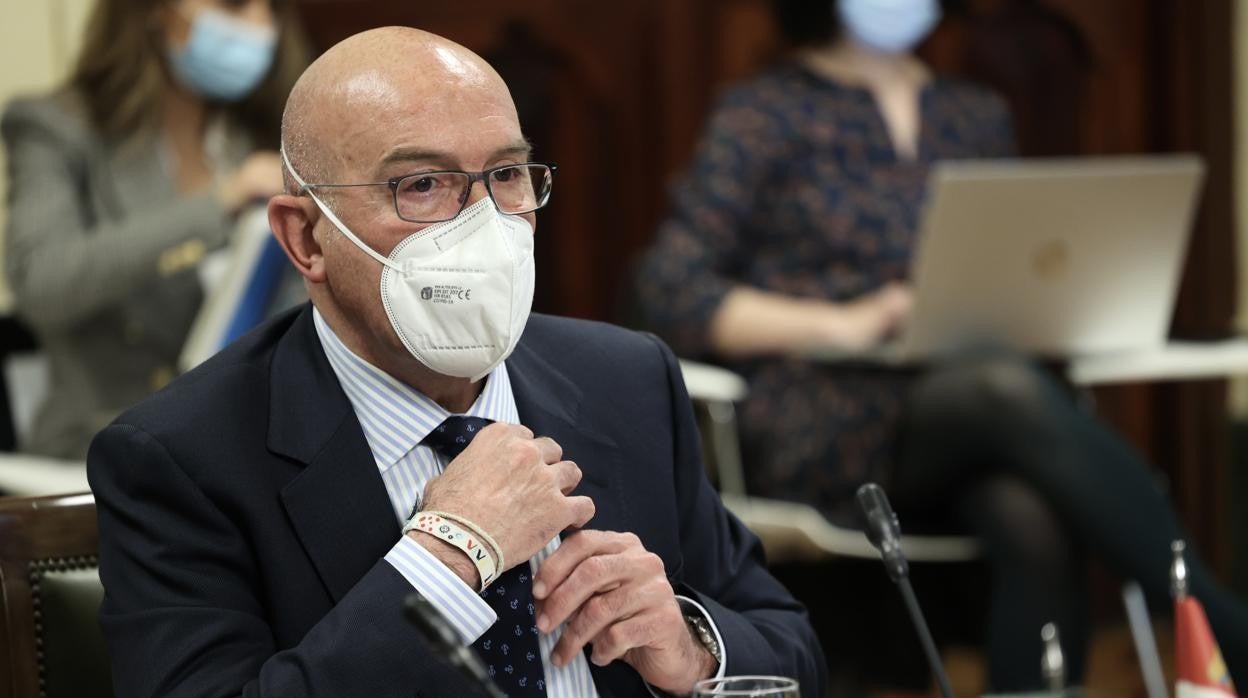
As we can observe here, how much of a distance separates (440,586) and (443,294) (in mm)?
241

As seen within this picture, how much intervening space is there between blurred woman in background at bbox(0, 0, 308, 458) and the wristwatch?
1.60 m

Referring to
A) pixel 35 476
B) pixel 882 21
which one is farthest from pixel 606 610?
pixel 882 21

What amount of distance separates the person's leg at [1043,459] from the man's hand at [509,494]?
5.23ft

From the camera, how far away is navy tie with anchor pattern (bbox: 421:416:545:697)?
4.07ft

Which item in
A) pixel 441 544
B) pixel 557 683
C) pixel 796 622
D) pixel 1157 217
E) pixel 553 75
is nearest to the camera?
A: pixel 441 544

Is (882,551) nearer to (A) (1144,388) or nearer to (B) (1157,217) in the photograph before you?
(B) (1157,217)

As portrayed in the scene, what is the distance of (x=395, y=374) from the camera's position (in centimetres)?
132

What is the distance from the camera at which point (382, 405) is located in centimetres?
131

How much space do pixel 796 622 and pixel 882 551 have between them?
0.16 meters

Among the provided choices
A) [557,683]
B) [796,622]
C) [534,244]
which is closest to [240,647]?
[557,683]

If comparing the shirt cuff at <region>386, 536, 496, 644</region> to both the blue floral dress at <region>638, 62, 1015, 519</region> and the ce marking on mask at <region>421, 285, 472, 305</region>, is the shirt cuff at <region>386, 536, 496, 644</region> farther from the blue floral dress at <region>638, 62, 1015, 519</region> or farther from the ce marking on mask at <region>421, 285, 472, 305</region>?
the blue floral dress at <region>638, 62, 1015, 519</region>

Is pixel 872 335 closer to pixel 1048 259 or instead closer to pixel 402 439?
pixel 1048 259

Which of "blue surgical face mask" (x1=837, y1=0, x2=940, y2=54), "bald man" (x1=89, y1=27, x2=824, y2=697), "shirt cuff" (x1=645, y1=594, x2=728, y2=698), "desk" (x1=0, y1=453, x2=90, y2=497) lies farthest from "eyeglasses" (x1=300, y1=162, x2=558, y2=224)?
"blue surgical face mask" (x1=837, y1=0, x2=940, y2=54)

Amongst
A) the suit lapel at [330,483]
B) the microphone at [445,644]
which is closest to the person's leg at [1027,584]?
the suit lapel at [330,483]
